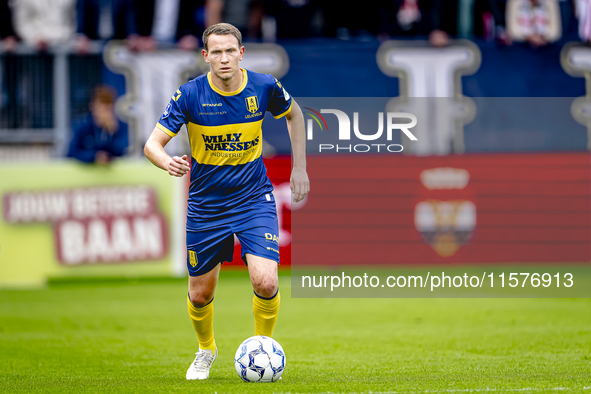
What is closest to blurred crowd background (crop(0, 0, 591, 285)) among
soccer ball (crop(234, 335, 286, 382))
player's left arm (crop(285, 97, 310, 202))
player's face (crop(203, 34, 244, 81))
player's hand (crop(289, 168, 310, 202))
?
player's left arm (crop(285, 97, 310, 202))

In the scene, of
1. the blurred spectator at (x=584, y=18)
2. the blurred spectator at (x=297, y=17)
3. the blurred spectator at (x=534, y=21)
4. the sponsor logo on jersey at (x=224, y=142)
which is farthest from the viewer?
the blurred spectator at (x=297, y=17)

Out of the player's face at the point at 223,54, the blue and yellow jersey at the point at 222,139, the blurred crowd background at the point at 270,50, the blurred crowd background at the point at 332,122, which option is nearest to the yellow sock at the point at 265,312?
the blue and yellow jersey at the point at 222,139

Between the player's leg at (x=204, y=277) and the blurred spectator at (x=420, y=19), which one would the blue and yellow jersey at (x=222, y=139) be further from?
the blurred spectator at (x=420, y=19)

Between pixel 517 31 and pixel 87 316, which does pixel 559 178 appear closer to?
pixel 517 31

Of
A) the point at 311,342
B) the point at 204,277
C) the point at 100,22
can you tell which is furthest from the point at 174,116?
the point at 100,22

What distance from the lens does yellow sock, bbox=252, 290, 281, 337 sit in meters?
5.36

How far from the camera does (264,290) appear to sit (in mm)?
5250

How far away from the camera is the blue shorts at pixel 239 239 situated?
526 cm

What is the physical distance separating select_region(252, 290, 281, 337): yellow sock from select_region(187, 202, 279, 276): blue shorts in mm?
294

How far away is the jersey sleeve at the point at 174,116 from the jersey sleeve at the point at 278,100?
60 cm

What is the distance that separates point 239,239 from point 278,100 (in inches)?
37.8

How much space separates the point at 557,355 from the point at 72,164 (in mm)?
7634

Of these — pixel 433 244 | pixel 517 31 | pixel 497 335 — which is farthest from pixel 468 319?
pixel 517 31

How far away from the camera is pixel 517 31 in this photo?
12.8 m
